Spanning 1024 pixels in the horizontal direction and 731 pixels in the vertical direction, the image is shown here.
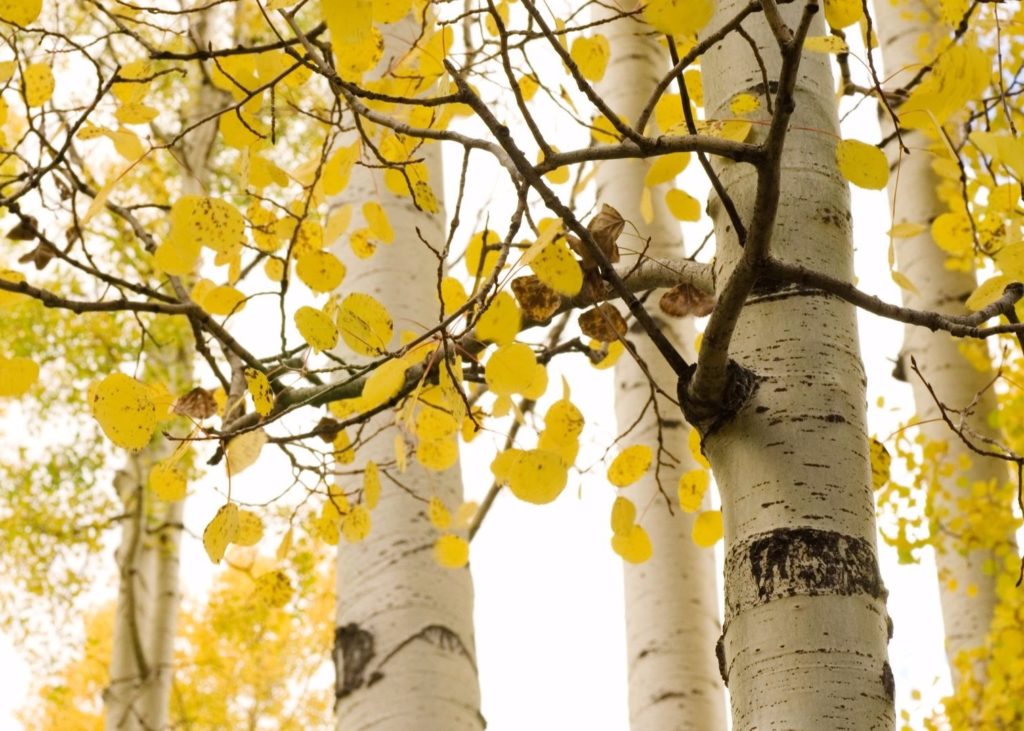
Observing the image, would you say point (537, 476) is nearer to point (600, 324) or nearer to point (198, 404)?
point (600, 324)

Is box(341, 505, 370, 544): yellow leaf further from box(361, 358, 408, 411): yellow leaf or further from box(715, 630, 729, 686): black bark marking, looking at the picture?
box(715, 630, 729, 686): black bark marking

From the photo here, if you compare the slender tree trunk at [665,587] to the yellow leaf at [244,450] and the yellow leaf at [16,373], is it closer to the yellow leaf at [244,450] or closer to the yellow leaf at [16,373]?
the yellow leaf at [244,450]

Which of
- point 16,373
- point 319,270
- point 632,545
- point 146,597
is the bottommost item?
point 632,545

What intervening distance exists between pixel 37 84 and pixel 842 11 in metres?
0.98

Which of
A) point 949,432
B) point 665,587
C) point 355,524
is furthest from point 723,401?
point 949,432

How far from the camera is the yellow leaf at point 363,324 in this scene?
90cm

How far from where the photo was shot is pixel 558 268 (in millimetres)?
840

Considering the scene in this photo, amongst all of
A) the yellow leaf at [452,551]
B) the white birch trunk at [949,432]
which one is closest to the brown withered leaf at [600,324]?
the yellow leaf at [452,551]

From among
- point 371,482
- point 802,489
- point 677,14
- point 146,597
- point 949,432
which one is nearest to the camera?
point 677,14

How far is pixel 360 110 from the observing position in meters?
0.87

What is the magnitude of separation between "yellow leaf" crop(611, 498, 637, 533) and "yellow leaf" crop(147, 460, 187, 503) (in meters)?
0.52

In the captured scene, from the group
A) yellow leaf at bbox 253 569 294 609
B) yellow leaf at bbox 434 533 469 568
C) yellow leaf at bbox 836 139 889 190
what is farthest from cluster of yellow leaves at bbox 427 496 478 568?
yellow leaf at bbox 836 139 889 190

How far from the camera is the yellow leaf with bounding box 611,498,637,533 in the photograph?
3.89 ft

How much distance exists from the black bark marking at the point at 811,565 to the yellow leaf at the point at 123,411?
22.7 inches
